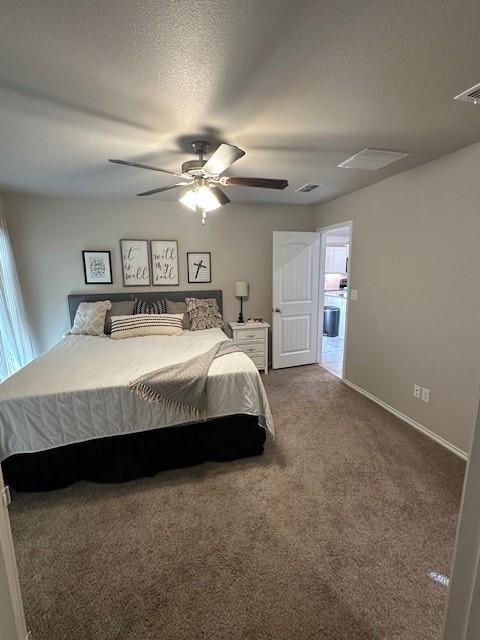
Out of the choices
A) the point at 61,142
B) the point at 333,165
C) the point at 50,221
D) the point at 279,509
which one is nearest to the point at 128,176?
the point at 61,142

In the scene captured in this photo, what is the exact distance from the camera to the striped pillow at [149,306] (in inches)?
149

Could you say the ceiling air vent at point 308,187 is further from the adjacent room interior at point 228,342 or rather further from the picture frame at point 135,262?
the picture frame at point 135,262

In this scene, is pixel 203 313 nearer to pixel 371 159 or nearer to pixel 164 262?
pixel 164 262

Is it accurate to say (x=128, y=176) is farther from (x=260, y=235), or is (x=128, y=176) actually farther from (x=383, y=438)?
(x=383, y=438)

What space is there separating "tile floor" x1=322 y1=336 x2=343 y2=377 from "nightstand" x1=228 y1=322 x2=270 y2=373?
3.53 ft

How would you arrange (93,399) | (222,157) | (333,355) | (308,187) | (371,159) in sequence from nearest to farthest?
(222,157), (93,399), (371,159), (308,187), (333,355)

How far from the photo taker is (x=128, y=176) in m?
2.81

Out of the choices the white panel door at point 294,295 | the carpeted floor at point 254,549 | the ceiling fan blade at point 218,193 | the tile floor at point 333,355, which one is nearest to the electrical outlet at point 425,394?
the carpeted floor at point 254,549

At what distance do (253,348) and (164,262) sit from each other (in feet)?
5.67

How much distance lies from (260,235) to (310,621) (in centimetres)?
398

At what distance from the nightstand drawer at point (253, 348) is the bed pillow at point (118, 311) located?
1.55 meters

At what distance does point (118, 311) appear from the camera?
3.68m

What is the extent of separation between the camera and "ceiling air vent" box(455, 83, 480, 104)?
1437mm

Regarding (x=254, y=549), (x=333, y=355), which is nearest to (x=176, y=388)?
(x=254, y=549)
